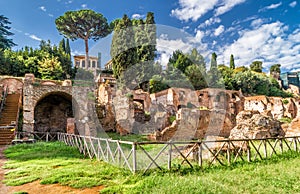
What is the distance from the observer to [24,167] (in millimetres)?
7426

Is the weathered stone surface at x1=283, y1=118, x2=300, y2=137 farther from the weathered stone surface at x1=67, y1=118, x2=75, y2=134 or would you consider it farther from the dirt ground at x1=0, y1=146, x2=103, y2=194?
the weathered stone surface at x1=67, y1=118, x2=75, y2=134

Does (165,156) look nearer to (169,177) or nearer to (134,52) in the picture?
(169,177)

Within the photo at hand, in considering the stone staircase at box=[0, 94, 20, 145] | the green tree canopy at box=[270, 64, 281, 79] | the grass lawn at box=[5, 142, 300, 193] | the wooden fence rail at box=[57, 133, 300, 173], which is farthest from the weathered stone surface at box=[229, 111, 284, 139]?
the green tree canopy at box=[270, 64, 281, 79]

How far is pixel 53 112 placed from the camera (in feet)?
65.1

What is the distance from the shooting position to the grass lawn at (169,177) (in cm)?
509

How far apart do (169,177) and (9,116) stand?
1455 cm

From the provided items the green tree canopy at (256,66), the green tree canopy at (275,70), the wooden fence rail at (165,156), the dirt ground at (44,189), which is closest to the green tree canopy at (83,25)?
the wooden fence rail at (165,156)

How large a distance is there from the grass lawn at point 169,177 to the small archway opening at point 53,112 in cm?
1136

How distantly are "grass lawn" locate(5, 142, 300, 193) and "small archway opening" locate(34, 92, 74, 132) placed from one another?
11.4 metres

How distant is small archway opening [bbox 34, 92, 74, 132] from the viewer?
63.1 feet

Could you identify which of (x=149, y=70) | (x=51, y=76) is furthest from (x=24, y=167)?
(x=149, y=70)

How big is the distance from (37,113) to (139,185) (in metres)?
16.8

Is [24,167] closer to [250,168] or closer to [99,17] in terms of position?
[250,168]

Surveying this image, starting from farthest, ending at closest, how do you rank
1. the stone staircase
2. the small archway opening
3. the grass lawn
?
1. the small archway opening
2. the stone staircase
3. the grass lawn
